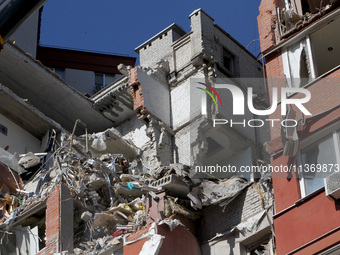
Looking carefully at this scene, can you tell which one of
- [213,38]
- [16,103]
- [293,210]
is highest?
[213,38]

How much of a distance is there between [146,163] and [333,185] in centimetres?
1373

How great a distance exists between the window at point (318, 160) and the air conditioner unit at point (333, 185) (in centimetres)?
87

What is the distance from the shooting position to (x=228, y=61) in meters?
28.9

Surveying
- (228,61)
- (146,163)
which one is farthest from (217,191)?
(228,61)

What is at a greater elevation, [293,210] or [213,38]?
[213,38]

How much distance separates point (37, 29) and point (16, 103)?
488 inches

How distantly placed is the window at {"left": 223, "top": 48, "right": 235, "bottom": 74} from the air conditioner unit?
16.4m

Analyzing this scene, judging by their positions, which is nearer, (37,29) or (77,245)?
(77,245)

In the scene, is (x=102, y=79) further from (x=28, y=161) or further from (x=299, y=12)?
(x=299, y=12)

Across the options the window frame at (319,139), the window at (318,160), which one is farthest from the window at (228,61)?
the window at (318,160)

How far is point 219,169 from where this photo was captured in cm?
2523

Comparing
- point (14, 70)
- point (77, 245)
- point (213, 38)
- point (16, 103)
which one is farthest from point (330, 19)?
point (14, 70)

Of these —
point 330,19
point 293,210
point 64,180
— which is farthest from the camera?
point 64,180

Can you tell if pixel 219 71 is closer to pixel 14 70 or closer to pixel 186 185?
pixel 14 70
